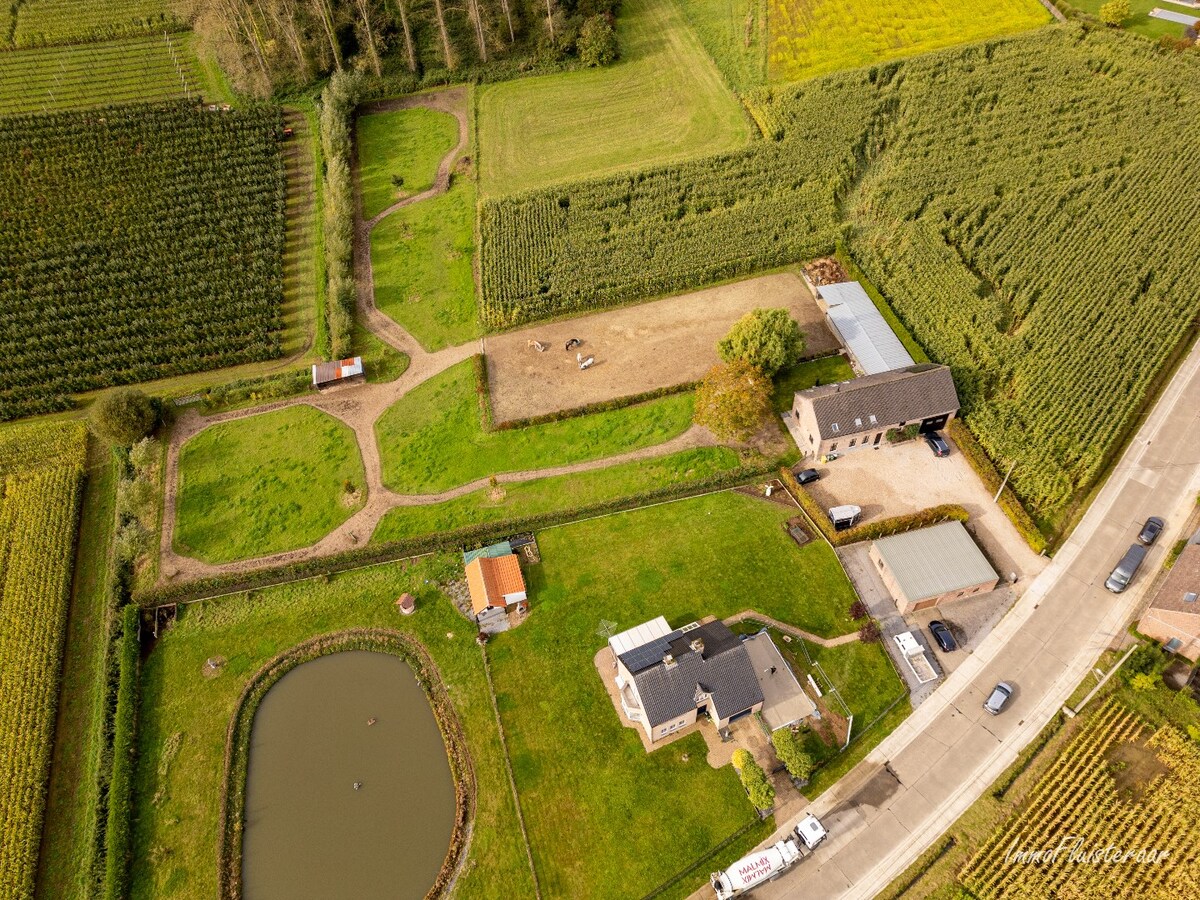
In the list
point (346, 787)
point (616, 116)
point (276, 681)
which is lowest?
point (346, 787)

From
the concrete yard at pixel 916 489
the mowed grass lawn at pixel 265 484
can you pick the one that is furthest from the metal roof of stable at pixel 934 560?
the mowed grass lawn at pixel 265 484

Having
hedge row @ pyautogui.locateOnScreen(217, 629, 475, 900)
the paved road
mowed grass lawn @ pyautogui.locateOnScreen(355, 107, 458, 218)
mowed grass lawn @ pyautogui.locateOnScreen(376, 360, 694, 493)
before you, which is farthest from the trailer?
mowed grass lawn @ pyautogui.locateOnScreen(355, 107, 458, 218)

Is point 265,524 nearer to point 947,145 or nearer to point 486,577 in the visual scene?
point 486,577

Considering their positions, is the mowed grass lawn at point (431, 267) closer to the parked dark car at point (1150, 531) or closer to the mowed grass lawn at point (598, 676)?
the mowed grass lawn at point (598, 676)

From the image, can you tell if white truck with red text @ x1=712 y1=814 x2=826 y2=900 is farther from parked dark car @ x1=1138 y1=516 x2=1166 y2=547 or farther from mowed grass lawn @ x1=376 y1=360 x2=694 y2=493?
parked dark car @ x1=1138 y1=516 x2=1166 y2=547

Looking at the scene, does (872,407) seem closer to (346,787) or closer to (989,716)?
(989,716)

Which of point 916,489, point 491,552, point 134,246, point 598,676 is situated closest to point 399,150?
point 134,246

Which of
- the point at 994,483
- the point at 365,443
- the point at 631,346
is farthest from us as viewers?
the point at 631,346
